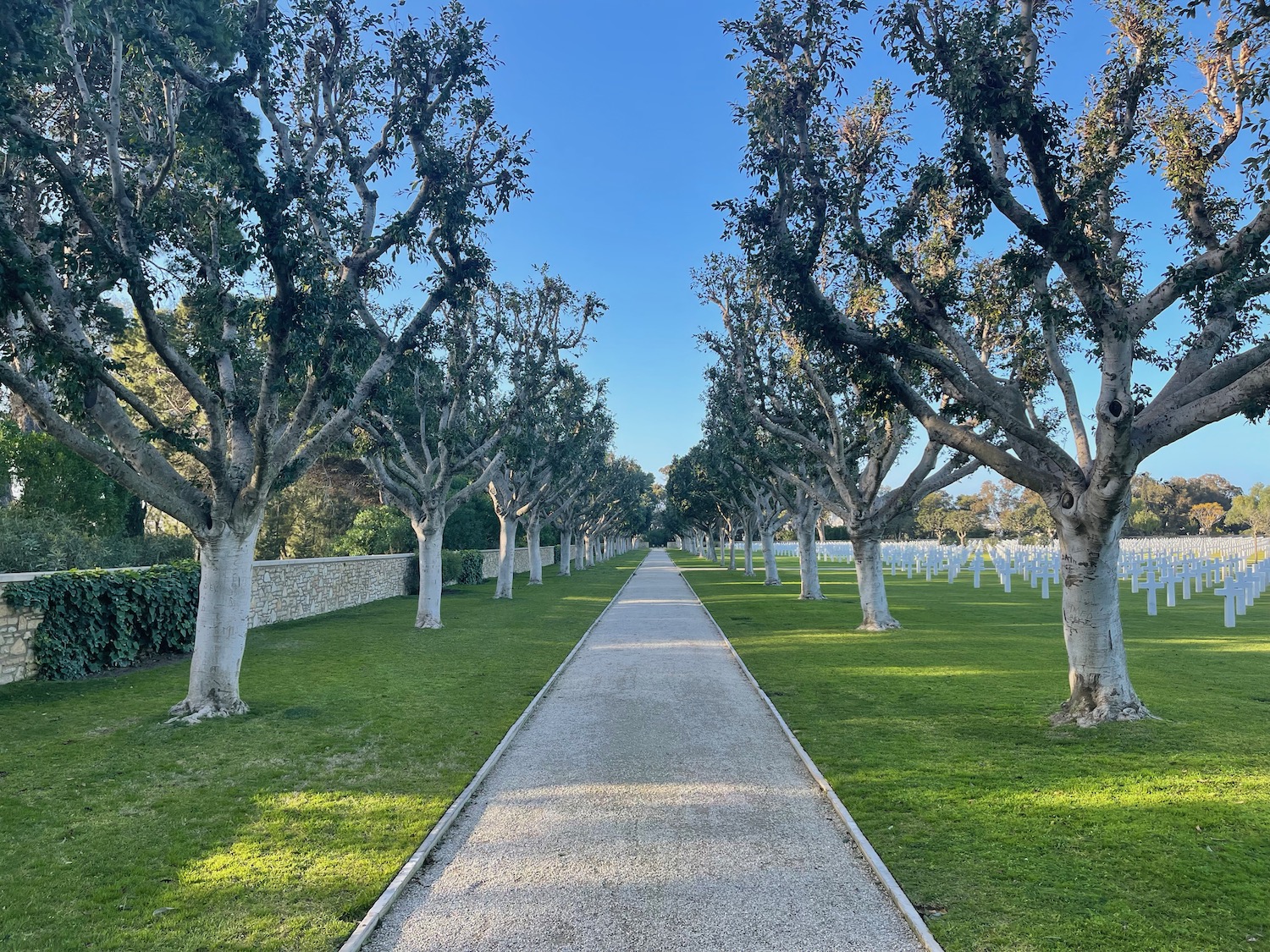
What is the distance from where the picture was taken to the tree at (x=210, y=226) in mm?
7637

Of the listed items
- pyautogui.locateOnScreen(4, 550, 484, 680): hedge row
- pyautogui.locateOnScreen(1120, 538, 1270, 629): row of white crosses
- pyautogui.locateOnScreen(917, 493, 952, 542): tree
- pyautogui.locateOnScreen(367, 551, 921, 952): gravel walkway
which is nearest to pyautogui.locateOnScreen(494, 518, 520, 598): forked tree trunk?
pyautogui.locateOnScreen(4, 550, 484, 680): hedge row

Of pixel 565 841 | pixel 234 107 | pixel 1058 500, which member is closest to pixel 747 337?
pixel 1058 500

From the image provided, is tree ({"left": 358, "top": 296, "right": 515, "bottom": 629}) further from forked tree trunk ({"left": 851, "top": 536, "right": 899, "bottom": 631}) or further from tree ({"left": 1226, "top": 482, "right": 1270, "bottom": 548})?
tree ({"left": 1226, "top": 482, "right": 1270, "bottom": 548})

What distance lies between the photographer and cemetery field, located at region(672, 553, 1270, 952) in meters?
4.07

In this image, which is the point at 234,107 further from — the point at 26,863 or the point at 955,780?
the point at 955,780

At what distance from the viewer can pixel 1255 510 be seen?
79.2m

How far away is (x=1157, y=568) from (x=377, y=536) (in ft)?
117

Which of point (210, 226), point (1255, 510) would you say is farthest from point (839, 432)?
point (1255, 510)

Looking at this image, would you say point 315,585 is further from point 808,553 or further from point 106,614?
point 808,553

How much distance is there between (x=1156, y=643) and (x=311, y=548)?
30.2m

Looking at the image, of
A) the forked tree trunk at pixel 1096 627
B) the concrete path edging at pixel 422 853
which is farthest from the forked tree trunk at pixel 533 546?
the forked tree trunk at pixel 1096 627

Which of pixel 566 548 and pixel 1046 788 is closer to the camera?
pixel 1046 788

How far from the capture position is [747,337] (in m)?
19.7

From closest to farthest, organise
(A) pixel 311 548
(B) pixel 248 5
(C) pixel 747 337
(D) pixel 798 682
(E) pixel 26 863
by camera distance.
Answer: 1. (E) pixel 26 863
2. (B) pixel 248 5
3. (D) pixel 798 682
4. (C) pixel 747 337
5. (A) pixel 311 548
